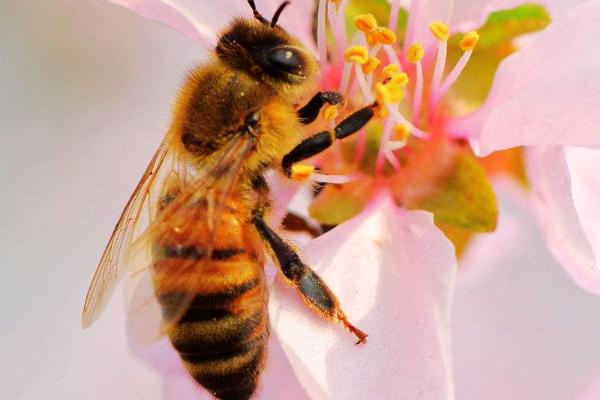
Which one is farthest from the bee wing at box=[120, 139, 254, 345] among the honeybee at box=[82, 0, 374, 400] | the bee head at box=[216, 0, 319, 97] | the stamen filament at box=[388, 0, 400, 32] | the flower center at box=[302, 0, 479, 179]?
the stamen filament at box=[388, 0, 400, 32]

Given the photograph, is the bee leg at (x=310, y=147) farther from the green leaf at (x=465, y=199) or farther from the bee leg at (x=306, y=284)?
the green leaf at (x=465, y=199)

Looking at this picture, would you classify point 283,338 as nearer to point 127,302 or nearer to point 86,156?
point 127,302

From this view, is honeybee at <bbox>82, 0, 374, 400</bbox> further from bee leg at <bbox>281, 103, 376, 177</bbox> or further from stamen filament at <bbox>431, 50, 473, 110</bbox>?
stamen filament at <bbox>431, 50, 473, 110</bbox>

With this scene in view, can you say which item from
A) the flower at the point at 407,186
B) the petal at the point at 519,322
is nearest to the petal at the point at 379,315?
the flower at the point at 407,186

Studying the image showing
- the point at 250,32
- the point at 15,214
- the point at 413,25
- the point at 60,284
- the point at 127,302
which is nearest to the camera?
the point at 127,302

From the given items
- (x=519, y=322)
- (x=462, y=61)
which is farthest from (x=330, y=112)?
(x=519, y=322)

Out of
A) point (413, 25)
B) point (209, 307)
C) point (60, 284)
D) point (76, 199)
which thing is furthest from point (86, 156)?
point (209, 307)
